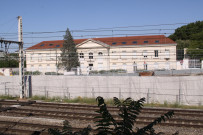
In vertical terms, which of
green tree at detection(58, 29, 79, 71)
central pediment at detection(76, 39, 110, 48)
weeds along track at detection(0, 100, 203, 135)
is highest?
central pediment at detection(76, 39, 110, 48)

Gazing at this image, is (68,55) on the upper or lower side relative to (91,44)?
lower

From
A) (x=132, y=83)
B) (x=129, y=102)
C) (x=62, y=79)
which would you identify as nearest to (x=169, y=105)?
(x=132, y=83)

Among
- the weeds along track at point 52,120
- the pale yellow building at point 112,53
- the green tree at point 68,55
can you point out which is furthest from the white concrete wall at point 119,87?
the green tree at point 68,55

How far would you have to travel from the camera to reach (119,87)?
18156 millimetres

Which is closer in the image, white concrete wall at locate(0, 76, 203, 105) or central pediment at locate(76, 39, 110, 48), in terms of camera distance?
white concrete wall at locate(0, 76, 203, 105)

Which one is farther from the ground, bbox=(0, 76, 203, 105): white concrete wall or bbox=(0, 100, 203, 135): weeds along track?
bbox=(0, 76, 203, 105): white concrete wall

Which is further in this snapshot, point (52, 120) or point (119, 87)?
point (119, 87)

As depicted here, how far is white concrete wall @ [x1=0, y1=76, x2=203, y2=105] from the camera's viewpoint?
54.0ft

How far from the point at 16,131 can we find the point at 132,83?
11.1 m

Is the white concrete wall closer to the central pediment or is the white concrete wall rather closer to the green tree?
the green tree

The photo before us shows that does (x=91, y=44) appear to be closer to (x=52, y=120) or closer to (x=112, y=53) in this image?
(x=112, y=53)

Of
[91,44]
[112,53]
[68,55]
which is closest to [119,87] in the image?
[112,53]

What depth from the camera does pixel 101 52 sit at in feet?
155

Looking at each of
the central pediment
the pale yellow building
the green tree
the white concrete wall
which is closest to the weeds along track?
the white concrete wall
